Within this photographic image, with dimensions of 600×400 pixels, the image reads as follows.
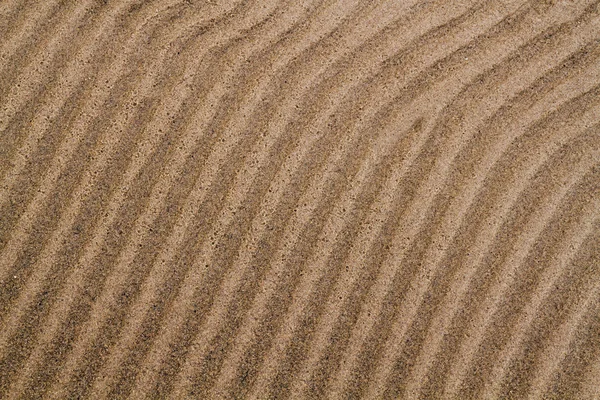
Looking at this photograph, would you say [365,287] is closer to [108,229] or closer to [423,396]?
[423,396]

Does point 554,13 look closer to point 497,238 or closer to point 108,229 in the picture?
point 497,238

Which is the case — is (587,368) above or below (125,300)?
above

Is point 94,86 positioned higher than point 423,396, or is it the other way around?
point 94,86

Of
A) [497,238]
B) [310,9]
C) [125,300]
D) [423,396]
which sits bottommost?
[125,300]

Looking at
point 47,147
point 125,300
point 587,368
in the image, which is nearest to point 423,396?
point 587,368

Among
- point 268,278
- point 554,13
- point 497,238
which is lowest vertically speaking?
point 268,278

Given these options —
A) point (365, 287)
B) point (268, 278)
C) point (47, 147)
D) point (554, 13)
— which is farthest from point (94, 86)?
point (554, 13)
